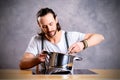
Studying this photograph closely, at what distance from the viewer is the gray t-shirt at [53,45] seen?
1600mm

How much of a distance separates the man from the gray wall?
0.03 m

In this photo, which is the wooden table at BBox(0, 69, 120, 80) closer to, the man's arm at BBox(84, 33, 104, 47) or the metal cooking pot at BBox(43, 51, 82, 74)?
the metal cooking pot at BBox(43, 51, 82, 74)

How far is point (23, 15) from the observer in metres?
1.62

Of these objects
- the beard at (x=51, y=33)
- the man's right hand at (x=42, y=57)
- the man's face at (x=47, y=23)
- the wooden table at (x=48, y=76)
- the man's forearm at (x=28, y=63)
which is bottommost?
the wooden table at (x=48, y=76)

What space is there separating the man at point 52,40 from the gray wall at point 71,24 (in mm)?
33

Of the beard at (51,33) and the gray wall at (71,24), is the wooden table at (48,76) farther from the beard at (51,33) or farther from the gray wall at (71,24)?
the beard at (51,33)

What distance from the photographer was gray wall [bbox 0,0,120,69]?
63.1 inches

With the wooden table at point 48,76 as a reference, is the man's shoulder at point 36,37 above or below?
above

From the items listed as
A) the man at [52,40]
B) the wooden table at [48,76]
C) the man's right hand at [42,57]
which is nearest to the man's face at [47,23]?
the man at [52,40]

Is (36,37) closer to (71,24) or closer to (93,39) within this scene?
(71,24)

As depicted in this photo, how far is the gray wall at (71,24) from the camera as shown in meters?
1.60

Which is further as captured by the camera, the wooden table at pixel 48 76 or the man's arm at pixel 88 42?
the man's arm at pixel 88 42

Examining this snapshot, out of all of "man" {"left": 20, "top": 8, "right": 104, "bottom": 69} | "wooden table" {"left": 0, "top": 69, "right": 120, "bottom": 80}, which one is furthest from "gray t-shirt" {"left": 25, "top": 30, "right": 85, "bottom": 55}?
"wooden table" {"left": 0, "top": 69, "right": 120, "bottom": 80}

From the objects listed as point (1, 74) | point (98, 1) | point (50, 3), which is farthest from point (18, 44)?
point (98, 1)
